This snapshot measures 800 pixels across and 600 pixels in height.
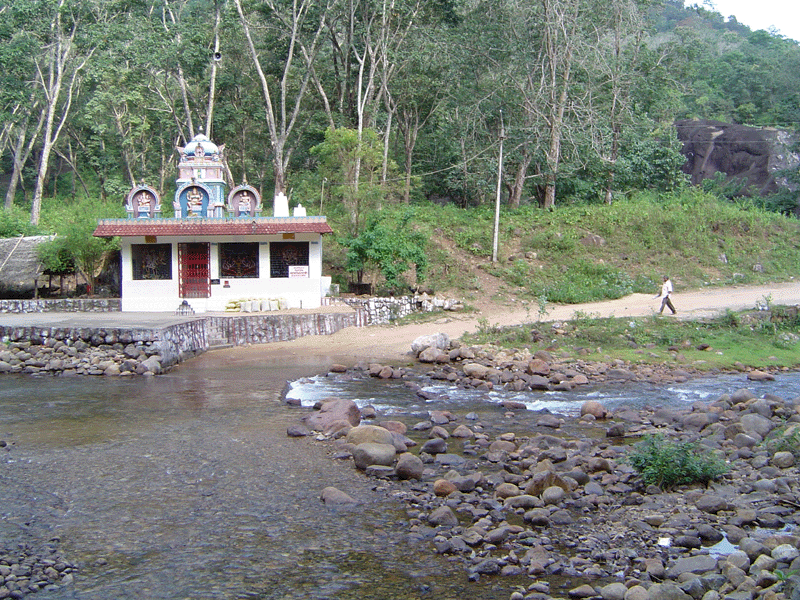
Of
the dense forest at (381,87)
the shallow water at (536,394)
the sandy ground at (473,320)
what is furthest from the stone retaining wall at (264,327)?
the dense forest at (381,87)

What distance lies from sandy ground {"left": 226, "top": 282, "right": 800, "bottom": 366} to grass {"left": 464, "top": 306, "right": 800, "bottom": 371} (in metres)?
1.03

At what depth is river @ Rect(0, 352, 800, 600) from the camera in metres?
7.85

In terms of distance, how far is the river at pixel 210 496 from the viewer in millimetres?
7852

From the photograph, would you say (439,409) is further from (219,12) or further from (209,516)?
(219,12)

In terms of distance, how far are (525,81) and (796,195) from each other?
1804cm

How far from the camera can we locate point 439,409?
15359mm

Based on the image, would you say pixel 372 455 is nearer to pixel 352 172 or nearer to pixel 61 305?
pixel 61 305

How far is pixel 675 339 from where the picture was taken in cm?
2162

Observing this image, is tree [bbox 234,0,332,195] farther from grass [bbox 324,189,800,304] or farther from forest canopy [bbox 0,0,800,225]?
grass [bbox 324,189,800,304]

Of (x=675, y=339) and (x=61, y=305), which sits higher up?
(x=61, y=305)

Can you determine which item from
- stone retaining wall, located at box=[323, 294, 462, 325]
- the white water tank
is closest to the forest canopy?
the white water tank

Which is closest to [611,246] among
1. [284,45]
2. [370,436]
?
[284,45]

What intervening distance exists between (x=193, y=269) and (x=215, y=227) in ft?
6.40

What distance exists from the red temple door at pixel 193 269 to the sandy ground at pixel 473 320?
15.9 ft
